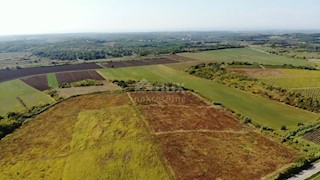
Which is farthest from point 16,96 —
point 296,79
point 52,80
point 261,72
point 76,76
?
point 296,79

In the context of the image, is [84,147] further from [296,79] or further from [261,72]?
[261,72]

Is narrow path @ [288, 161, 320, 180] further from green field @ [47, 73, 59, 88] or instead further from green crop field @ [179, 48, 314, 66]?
green crop field @ [179, 48, 314, 66]

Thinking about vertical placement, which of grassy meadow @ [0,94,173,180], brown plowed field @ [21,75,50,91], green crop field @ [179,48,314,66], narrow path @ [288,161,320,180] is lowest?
green crop field @ [179,48,314,66]

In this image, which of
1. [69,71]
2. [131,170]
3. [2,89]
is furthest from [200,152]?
[69,71]

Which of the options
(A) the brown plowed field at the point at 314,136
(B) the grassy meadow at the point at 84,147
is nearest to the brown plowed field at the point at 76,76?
(B) the grassy meadow at the point at 84,147

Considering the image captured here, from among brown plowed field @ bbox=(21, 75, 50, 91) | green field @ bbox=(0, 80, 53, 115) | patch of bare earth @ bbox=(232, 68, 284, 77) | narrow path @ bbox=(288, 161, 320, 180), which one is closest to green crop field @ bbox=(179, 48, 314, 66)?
patch of bare earth @ bbox=(232, 68, 284, 77)

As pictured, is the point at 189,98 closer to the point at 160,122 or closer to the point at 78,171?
the point at 160,122
